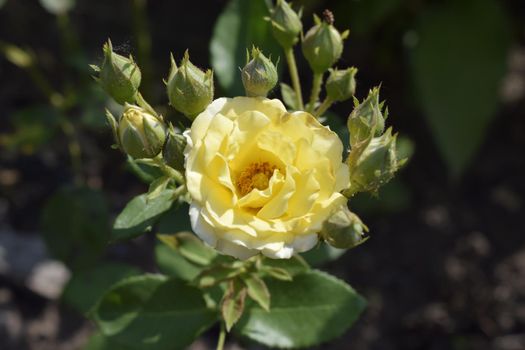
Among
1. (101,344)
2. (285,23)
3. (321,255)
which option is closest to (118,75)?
(285,23)

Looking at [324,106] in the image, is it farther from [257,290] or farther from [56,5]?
[56,5]

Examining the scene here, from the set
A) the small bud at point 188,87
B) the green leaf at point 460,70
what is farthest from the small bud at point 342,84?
the green leaf at point 460,70

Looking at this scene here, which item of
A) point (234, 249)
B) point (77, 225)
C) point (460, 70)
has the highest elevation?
point (234, 249)

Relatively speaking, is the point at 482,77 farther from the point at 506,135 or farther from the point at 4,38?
the point at 4,38

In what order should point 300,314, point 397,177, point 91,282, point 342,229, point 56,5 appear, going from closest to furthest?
point 342,229 → point 300,314 → point 91,282 → point 56,5 → point 397,177

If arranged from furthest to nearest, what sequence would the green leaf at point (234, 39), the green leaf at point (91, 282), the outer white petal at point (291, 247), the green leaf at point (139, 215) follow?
1. the green leaf at point (91, 282)
2. the green leaf at point (234, 39)
3. the green leaf at point (139, 215)
4. the outer white petal at point (291, 247)

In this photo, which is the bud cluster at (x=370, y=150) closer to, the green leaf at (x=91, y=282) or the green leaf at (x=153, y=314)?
the green leaf at (x=153, y=314)
